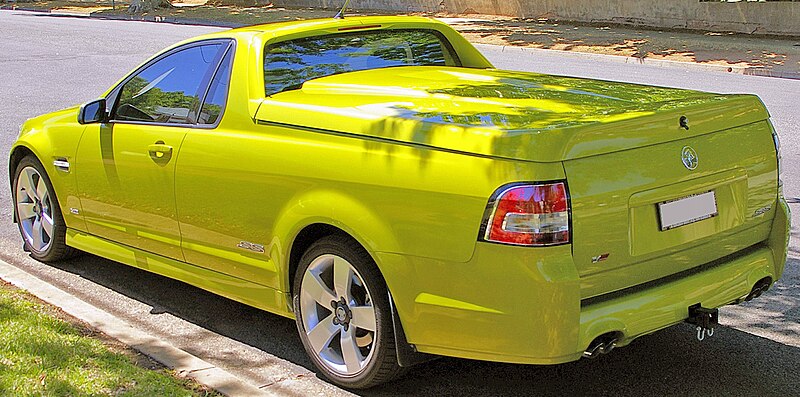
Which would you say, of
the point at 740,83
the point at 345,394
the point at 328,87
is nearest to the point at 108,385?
the point at 345,394

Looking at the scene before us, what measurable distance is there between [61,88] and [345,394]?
12.7 meters

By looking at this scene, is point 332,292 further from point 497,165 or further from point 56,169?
point 56,169

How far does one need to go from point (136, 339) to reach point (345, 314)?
50.2 inches

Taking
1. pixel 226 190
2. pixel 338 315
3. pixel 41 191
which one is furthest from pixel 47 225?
pixel 338 315

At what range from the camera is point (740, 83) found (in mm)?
17062

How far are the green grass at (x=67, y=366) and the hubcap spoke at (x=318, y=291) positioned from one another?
628 mm

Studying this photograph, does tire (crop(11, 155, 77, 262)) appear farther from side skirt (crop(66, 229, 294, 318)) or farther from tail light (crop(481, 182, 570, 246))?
tail light (crop(481, 182, 570, 246))

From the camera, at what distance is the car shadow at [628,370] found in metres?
4.76

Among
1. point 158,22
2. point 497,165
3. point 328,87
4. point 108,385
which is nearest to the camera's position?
point 497,165

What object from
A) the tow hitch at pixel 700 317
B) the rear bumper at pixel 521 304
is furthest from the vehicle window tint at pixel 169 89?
the tow hitch at pixel 700 317

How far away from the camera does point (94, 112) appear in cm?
615

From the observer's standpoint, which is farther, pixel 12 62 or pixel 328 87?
pixel 12 62

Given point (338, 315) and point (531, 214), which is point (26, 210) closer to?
point (338, 315)

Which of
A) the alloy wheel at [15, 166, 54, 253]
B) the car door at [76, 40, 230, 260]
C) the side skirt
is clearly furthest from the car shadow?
the alloy wheel at [15, 166, 54, 253]
